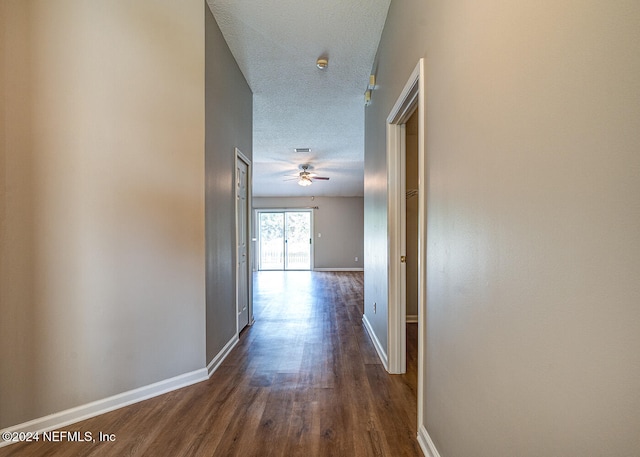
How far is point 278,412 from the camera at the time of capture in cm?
203

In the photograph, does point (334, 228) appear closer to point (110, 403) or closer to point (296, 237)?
point (296, 237)

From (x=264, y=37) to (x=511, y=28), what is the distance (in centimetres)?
246

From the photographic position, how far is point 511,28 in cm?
92

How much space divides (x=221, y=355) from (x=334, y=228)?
302 inches

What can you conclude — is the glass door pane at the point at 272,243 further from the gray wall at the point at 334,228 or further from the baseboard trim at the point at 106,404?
the baseboard trim at the point at 106,404

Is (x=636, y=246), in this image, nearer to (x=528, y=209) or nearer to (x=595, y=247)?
(x=595, y=247)

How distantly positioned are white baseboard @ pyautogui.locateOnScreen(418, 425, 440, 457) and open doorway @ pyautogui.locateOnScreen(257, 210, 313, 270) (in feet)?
28.6

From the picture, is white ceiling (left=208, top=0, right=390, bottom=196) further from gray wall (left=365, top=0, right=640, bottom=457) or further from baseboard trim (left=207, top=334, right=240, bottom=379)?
baseboard trim (left=207, top=334, right=240, bottom=379)

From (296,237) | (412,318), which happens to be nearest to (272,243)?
(296,237)

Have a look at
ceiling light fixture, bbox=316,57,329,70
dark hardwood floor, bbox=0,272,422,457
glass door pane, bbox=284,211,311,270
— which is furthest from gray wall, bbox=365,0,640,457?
glass door pane, bbox=284,211,311,270

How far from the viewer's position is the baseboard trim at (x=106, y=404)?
71.8 inches

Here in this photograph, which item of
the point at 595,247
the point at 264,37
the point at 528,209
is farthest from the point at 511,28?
the point at 264,37

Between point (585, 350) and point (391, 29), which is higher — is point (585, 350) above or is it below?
below

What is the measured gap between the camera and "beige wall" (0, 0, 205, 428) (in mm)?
1806
